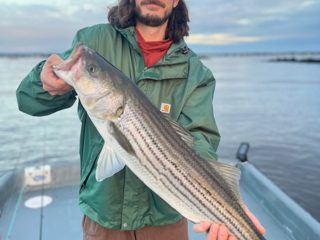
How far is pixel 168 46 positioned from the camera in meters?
3.67

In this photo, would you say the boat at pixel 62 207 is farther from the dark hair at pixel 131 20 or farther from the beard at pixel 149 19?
the beard at pixel 149 19

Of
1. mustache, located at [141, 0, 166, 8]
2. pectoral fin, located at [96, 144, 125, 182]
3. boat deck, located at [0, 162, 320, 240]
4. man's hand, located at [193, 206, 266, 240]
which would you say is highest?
mustache, located at [141, 0, 166, 8]

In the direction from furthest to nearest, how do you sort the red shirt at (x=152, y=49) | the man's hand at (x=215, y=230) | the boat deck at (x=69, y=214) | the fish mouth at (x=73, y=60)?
the boat deck at (x=69, y=214) < the red shirt at (x=152, y=49) < the man's hand at (x=215, y=230) < the fish mouth at (x=73, y=60)

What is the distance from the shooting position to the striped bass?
9.31 ft

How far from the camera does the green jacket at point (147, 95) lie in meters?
3.28

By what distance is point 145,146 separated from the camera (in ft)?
9.44

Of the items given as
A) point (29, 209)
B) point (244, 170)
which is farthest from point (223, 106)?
point (29, 209)

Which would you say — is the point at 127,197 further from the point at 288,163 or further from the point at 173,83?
the point at 288,163

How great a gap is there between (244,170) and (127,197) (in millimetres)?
4304

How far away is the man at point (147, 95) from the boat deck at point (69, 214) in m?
2.17

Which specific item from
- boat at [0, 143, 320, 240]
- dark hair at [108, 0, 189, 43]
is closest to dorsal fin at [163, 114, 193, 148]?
dark hair at [108, 0, 189, 43]

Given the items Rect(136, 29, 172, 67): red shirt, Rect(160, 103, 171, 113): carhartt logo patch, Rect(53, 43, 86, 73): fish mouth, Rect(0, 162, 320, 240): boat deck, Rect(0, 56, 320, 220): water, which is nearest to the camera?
Rect(53, 43, 86, 73): fish mouth

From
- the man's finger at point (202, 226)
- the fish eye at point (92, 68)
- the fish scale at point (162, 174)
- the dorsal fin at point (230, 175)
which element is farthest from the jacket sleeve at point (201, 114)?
the fish eye at point (92, 68)

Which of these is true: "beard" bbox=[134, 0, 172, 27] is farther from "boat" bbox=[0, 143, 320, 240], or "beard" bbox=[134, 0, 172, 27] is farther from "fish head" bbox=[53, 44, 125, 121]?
"boat" bbox=[0, 143, 320, 240]
